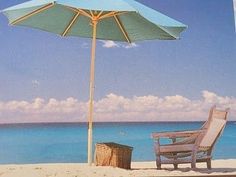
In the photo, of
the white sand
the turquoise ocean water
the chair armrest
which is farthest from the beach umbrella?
the chair armrest

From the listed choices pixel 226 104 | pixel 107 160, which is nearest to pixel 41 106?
pixel 107 160

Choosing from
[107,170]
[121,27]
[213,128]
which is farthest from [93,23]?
[213,128]

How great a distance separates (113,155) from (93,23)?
1187 mm

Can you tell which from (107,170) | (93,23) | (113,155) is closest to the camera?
(107,170)

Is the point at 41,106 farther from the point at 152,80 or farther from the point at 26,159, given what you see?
the point at 152,80

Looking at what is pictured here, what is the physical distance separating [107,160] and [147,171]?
0.36 m

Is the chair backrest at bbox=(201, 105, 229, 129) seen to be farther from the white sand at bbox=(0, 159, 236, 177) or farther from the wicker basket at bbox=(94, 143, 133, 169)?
the wicker basket at bbox=(94, 143, 133, 169)

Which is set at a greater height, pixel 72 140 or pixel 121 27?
pixel 121 27

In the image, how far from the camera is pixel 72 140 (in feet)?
14.3

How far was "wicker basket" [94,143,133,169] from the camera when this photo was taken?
4.31 metres

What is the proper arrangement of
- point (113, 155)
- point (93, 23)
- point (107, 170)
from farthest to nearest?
point (93, 23), point (113, 155), point (107, 170)

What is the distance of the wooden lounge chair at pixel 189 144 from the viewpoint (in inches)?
175

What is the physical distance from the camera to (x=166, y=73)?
14.9 ft

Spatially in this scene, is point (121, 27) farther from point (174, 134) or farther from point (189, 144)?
point (189, 144)
